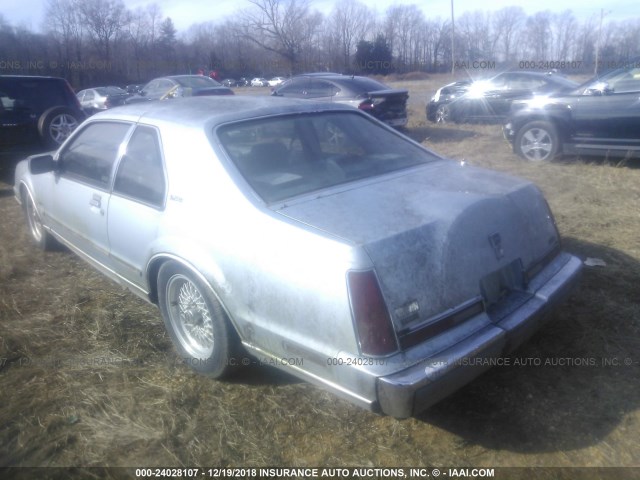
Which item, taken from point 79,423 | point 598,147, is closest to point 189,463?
point 79,423

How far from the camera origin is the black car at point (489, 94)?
11461 millimetres

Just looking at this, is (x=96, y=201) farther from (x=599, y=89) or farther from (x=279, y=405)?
(x=599, y=89)

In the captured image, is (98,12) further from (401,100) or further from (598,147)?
(598,147)

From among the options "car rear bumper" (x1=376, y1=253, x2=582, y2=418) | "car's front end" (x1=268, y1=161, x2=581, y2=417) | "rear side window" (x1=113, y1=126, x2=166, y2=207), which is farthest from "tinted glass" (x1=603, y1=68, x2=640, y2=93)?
"rear side window" (x1=113, y1=126, x2=166, y2=207)

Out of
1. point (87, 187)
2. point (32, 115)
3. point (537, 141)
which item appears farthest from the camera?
point (32, 115)

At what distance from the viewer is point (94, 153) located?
3.90m

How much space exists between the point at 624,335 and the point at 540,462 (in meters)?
1.35

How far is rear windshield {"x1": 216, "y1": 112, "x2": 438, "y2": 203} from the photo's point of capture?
2902mm

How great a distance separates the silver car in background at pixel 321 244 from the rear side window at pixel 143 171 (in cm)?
1

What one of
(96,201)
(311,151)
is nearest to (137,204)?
(96,201)

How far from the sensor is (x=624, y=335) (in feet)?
10.6

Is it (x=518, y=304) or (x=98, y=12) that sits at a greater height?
(x=98, y=12)

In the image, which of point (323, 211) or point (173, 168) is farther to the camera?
point (173, 168)

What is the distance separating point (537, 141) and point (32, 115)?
8227 mm
